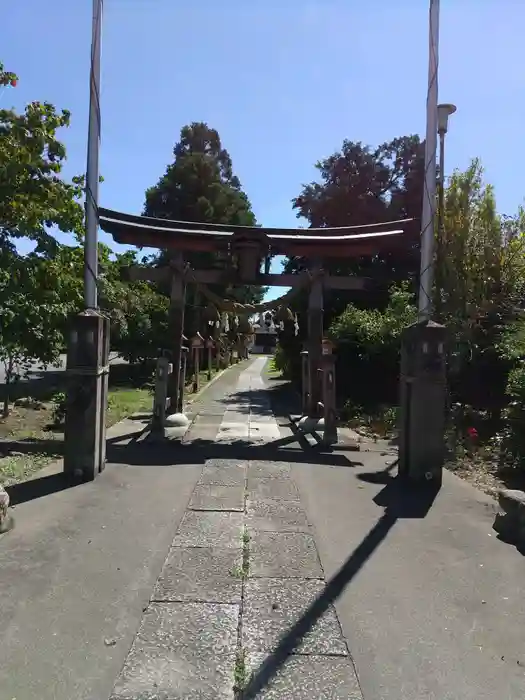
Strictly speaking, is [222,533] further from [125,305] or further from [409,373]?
[125,305]

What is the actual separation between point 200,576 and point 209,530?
3.35 feet

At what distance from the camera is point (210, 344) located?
2330 centimetres

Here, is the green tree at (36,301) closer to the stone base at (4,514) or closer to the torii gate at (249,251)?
the torii gate at (249,251)

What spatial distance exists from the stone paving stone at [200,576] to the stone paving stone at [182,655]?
0.47ft

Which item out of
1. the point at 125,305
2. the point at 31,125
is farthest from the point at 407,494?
the point at 125,305

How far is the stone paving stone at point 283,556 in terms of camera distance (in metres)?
4.35

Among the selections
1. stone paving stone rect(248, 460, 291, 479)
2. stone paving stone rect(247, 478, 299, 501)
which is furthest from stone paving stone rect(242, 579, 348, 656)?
stone paving stone rect(248, 460, 291, 479)

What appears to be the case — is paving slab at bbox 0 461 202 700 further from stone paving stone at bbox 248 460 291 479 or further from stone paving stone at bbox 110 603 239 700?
stone paving stone at bbox 248 460 291 479

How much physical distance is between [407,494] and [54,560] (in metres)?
3.97

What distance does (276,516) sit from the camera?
5754 millimetres

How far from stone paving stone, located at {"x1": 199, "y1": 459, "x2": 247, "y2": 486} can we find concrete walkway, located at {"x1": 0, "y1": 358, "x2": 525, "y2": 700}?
0.11 m

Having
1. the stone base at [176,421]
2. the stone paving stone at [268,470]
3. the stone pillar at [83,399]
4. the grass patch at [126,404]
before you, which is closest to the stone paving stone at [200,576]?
the stone pillar at [83,399]

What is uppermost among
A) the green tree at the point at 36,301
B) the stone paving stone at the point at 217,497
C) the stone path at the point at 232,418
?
the green tree at the point at 36,301

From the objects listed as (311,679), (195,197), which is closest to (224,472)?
(311,679)
